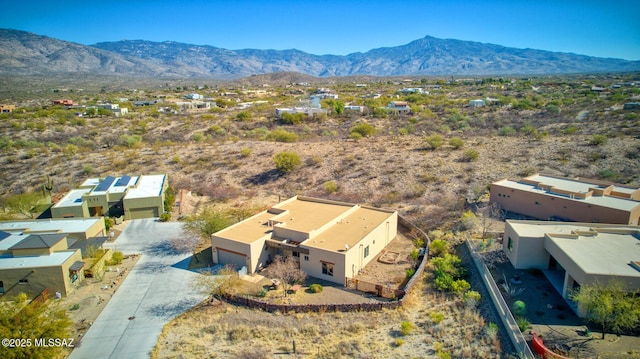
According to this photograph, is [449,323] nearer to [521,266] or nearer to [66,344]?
[521,266]

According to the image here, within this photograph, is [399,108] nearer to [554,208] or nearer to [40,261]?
[554,208]

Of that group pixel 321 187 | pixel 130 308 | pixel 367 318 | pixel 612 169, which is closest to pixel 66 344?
pixel 130 308

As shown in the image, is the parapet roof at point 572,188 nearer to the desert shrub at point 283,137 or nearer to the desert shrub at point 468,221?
the desert shrub at point 468,221

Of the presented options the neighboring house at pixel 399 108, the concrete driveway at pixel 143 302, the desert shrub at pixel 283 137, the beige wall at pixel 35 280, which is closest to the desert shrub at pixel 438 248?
the concrete driveway at pixel 143 302

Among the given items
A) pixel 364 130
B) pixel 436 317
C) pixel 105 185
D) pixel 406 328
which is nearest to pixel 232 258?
pixel 406 328

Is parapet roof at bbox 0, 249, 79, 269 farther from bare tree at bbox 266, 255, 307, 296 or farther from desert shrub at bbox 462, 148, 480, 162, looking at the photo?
desert shrub at bbox 462, 148, 480, 162

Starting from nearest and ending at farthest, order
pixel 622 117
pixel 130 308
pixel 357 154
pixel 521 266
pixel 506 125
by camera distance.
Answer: pixel 130 308 < pixel 521 266 < pixel 357 154 < pixel 622 117 < pixel 506 125
